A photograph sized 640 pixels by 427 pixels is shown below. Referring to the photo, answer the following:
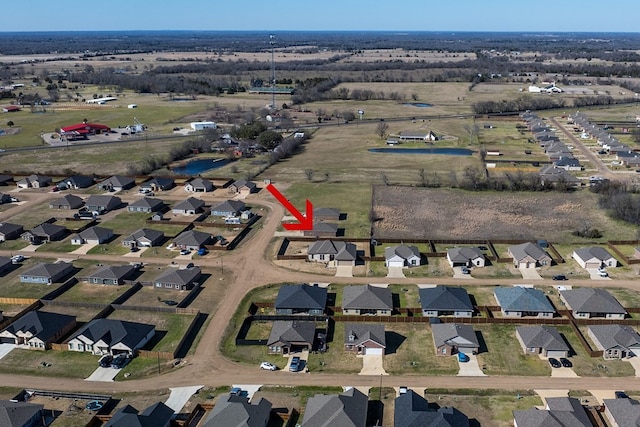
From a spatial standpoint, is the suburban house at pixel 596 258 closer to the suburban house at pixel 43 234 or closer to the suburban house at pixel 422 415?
the suburban house at pixel 422 415

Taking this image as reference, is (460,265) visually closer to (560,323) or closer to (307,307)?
(560,323)

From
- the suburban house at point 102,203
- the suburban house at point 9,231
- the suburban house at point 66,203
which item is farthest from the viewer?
the suburban house at point 66,203

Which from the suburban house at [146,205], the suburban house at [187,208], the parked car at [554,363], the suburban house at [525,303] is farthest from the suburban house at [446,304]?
the suburban house at [146,205]

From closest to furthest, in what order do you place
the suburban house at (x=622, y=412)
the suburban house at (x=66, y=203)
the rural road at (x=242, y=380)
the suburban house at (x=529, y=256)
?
1. the suburban house at (x=622, y=412)
2. the rural road at (x=242, y=380)
3. the suburban house at (x=529, y=256)
4. the suburban house at (x=66, y=203)

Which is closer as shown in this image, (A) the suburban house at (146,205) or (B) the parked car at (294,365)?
(B) the parked car at (294,365)

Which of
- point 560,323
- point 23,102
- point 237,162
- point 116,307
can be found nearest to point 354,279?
point 560,323

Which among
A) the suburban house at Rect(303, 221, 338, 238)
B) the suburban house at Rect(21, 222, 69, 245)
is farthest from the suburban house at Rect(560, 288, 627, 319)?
the suburban house at Rect(21, 222, 69, 245)
